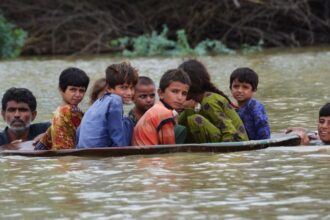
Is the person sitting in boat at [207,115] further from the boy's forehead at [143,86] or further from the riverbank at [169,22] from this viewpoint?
the riverbank at [169,22]

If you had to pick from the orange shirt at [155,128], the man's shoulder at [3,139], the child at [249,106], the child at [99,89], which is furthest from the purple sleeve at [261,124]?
the man's shoulder at [3,139]

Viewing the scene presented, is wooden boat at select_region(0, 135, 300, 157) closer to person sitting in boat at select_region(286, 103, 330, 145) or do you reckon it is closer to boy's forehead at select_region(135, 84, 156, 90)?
person sitting in boat at select_region(286, 103, 330, 145)

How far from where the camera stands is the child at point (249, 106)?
8023 mm

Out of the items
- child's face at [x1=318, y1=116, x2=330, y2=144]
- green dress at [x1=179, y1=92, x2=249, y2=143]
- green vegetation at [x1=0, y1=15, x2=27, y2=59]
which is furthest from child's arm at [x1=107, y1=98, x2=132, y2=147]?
green vegetation at [x1=0, y1=15, x2=27, y2=59]

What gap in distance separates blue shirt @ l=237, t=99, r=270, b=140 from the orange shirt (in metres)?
0.90

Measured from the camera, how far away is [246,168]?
261 inches

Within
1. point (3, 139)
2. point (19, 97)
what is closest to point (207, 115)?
point (19, 97)

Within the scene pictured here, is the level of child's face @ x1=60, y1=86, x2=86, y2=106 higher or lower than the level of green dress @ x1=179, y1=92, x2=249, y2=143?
higher

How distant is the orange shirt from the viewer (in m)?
7.25

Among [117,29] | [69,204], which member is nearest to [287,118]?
[69,204]

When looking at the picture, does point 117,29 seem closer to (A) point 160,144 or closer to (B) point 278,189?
(A) point 160,144

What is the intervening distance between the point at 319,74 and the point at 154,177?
1004cm

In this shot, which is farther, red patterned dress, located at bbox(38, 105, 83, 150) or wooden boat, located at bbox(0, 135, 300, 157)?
red patterned dress, located at bbox(38, 105, 83, 150)

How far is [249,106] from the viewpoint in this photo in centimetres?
812
